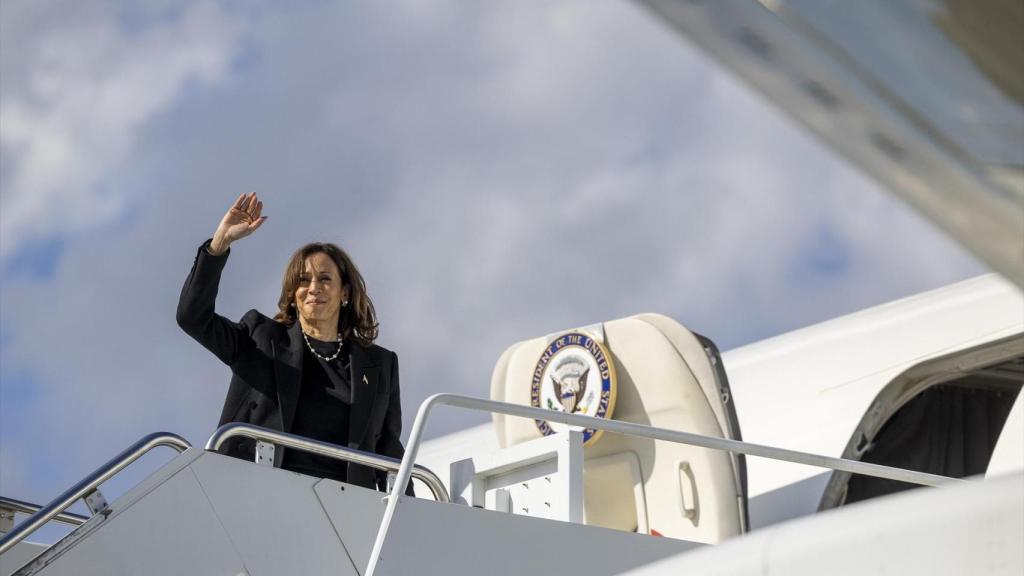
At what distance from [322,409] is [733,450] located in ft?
6.40

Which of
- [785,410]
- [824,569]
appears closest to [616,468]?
[785,410]

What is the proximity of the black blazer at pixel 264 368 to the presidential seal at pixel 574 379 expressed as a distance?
4.09m

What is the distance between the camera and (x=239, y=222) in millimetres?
5891

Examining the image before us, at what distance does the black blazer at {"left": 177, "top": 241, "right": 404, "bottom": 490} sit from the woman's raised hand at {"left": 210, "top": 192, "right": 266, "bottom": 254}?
59mm

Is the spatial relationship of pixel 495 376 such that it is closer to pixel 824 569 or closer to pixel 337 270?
pixel 337 270

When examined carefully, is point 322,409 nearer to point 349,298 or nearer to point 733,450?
point 349,298

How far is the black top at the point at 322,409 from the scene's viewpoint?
5.95m

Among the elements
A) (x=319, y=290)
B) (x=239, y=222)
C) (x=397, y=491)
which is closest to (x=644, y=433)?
(x=397, y=491)

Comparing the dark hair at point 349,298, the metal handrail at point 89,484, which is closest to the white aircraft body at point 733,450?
the metal handrail at point 89,484

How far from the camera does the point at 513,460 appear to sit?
6516 millimetres

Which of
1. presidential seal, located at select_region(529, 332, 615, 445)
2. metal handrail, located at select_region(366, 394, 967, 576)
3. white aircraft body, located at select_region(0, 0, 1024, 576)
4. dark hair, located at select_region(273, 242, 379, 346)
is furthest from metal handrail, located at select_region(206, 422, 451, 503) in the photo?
presidential seal, located at select_region(529, 332, 615, 445)

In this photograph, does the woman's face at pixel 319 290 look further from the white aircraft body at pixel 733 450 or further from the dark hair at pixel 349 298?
the white aircraft body at pixel 733 450

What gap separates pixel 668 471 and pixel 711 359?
3.40ft

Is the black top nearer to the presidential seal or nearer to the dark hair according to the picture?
the dark hair
